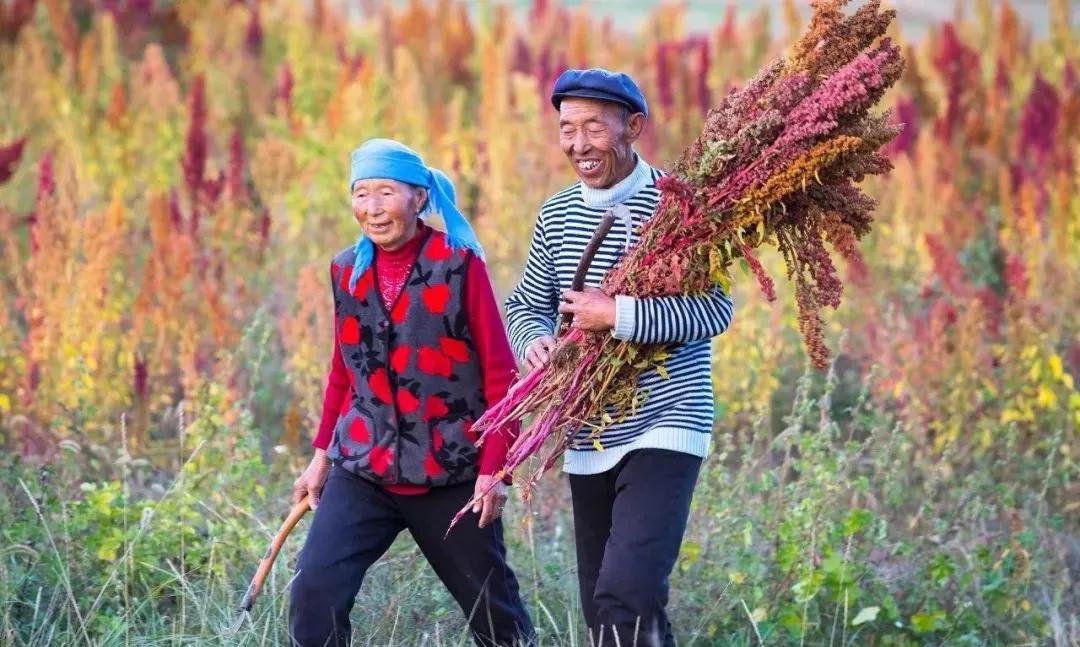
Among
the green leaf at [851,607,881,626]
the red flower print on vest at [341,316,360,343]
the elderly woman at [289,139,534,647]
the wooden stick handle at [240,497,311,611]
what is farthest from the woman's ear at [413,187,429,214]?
the green leaf at [851,607,881,626]

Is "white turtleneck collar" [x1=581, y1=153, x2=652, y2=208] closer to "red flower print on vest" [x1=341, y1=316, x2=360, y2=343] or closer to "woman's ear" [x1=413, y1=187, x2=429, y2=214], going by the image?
"woman's ear" [x1=413, y1=187, x2=429, y2=214]

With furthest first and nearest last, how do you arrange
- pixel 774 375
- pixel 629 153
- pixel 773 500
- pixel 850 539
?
1. pixel 774 375
2. pixel 773 500
3. pixel 850 539
4. pixel 629 153

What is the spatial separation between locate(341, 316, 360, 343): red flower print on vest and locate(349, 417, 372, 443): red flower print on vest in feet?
0.62

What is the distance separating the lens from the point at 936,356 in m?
5.85

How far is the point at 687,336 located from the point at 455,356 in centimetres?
59

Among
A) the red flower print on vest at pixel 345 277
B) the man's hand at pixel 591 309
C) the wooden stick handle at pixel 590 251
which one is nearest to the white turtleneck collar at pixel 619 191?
the wooden stick handle at pixel 590 251

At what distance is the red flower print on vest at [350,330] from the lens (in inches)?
147

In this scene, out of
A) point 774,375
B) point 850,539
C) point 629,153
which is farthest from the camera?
point 774,375

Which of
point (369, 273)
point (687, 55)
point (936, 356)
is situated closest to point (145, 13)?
point (687, 55)

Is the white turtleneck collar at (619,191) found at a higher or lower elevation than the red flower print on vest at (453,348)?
higher

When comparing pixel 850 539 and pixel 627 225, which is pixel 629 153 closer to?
pixel 627 225

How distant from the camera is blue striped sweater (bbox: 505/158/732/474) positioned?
133 inches

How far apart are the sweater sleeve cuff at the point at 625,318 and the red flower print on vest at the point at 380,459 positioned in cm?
66

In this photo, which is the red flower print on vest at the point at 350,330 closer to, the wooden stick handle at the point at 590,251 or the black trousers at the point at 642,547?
the wooden stick handle at the point at 590,251
